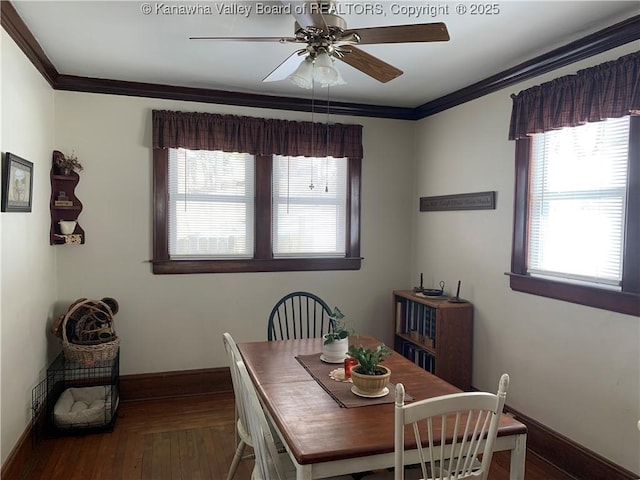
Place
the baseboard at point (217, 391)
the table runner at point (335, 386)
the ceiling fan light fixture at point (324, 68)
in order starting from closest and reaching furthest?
the table runner at point (335, 386)
the ceiling fan light fixture at point (324, 68)
the baseboard at point (217, 391)

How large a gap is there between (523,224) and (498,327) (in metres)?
0.79

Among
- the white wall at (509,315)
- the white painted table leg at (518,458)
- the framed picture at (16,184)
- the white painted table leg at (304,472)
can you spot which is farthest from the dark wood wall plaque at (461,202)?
the framed picture at (16,184)

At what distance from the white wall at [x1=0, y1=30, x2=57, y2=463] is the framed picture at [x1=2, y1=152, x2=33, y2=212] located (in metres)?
0.05

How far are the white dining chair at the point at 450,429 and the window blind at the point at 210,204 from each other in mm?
2671

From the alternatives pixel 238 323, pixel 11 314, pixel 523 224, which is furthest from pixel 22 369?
pixel 523 224

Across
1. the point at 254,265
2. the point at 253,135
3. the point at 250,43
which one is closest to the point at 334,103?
the point at 253,135

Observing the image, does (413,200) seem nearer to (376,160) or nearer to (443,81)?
(376,160)

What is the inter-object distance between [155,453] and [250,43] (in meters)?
2.65

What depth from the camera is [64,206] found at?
3.60 m

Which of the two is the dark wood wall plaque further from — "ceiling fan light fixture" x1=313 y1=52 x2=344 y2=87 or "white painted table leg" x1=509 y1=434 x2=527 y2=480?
"white painted table leg" x1=509 y1=434 x2=527 y2=480

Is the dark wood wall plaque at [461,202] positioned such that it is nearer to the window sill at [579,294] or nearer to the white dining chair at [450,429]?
the window sill at [579,294]

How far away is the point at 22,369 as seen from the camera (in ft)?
9.43

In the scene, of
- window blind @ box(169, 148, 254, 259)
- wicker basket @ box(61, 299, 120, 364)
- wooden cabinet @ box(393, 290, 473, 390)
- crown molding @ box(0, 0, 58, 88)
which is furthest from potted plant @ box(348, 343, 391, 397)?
crown molding @ box(0, 0, 58, 88)

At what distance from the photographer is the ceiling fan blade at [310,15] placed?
1.85 m
